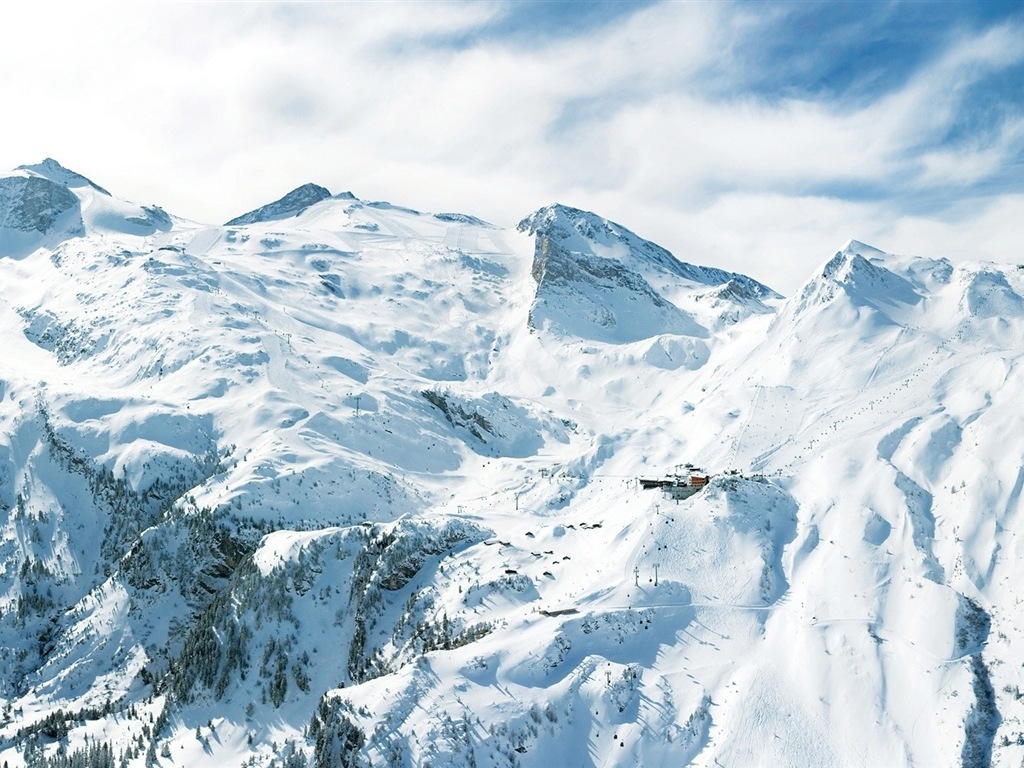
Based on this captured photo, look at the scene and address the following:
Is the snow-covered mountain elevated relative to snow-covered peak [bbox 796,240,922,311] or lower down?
lower down

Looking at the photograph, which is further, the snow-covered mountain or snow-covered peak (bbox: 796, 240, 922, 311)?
snow-covered peak (bbox: 796, 240, 922, 311)

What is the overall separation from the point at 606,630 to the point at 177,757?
121 ft

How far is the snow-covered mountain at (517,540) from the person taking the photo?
53750 millimetres

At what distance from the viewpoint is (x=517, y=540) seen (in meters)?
77.4

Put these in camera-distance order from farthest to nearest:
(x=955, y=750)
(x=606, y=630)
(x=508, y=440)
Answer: (x=508, y=440) → (x=606, y=630) → (x=955, y=750)

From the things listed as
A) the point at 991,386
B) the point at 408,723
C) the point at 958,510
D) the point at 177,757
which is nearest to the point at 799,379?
the point at 991,386

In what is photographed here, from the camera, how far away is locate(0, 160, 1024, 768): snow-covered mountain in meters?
53.8

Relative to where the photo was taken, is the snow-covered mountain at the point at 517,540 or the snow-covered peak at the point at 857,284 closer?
the snow-covered mountain at the point at 517,540

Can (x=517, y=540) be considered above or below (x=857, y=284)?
below

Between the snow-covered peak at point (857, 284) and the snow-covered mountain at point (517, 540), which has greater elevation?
the snow-covered peak at point (857, 284)

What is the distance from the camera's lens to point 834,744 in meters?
51.4

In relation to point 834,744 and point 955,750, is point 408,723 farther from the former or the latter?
point 955,750

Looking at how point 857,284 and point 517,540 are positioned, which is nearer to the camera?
point 517,540

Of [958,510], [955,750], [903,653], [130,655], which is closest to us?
[955,750]
